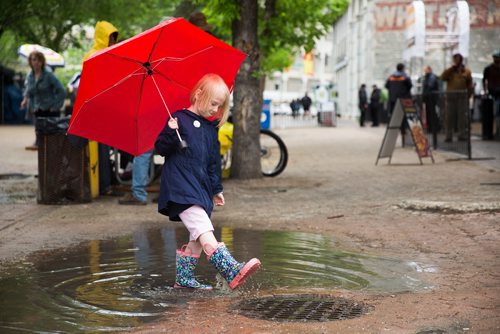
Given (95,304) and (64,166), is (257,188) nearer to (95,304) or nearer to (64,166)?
(64,166)

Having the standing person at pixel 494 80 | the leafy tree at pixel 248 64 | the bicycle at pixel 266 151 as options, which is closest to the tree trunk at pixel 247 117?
the leafy tree at pixel 248 64

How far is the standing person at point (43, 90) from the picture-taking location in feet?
50.2

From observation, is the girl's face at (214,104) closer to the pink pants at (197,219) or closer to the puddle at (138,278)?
the pink pants at (197,219)

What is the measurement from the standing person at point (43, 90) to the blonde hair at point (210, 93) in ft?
31.7

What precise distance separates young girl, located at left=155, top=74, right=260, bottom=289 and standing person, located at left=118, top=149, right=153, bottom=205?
15.7 feet

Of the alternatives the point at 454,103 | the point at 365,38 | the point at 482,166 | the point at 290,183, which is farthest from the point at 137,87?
the point at 365,38

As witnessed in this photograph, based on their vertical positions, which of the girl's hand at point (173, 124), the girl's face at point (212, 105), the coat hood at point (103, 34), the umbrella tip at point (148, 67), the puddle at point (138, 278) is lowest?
the puddle at point (138, 278)

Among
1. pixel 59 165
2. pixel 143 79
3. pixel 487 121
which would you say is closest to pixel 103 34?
pixel 59 165

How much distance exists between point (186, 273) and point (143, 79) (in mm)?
1325

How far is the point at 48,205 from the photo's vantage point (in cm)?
1082

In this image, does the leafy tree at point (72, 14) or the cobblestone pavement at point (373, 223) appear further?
the leafy tree at point (72, 14)

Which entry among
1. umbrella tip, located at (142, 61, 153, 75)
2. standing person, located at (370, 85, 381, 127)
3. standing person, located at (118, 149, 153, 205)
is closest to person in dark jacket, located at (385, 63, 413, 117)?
standing person, located at (118, 149, 153, 205)

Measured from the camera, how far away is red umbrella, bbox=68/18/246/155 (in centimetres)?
622

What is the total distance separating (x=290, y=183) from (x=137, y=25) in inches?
1142
